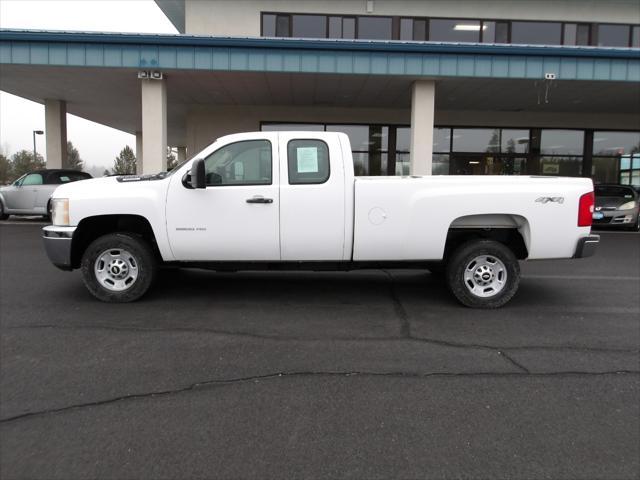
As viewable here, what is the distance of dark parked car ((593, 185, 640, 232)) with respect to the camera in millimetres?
15812

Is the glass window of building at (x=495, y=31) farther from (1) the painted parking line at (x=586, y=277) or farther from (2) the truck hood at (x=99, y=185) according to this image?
(2) the truck hood at (x=99, y=185)

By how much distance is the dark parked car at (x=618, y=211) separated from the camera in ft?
51.9

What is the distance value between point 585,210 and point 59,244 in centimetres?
605

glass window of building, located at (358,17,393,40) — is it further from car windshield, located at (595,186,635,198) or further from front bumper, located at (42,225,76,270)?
front bumper, located at (42,225,76,270)

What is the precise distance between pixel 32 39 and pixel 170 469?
44.4 ft

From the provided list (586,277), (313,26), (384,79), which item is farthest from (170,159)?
(586,277)

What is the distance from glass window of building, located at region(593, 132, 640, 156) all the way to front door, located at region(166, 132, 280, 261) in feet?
60.6

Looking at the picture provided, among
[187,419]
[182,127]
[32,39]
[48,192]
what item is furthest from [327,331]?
[182,127]

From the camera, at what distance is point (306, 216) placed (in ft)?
19.5

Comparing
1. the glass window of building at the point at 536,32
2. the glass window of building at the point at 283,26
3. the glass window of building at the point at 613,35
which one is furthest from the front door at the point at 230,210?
the glass window of building at the point at 613,35

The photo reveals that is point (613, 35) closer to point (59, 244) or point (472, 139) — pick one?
point (472, 139)

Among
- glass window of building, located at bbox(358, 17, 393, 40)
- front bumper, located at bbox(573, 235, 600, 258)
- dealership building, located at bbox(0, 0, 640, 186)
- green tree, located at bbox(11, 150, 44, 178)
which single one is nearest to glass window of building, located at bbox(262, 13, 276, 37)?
dealership building, located at bbox(0, 0, 640, 186)

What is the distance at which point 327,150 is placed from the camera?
6.09m

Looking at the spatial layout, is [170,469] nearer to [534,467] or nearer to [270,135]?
[534,467]
